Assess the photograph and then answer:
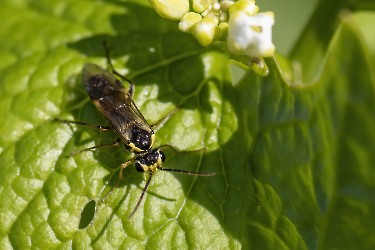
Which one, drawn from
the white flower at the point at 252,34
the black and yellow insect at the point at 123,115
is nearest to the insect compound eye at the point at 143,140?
the black and yellow insect at the point at 123,115

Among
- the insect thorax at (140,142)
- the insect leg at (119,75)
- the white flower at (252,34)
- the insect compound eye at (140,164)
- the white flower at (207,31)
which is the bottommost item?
the insect thorax at (140,142)

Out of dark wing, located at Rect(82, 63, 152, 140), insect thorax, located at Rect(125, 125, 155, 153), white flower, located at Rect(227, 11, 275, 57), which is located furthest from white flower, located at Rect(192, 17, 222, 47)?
insect thorax, located at Rect(125, 125, 155, 153)

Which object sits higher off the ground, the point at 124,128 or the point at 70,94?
the point at 70,94

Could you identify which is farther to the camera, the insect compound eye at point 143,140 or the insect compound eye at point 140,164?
the insect compound eye at point 143,140

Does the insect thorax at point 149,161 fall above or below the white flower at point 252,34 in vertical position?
below

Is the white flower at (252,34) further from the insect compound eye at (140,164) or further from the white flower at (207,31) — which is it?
the insect compound eye at (140,164)

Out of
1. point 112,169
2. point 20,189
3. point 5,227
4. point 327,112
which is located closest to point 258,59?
point 327,112

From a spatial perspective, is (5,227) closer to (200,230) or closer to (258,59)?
(200,230)
